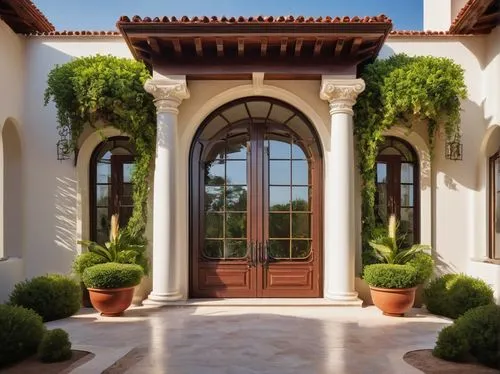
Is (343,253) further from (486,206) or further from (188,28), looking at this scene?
(188,28)

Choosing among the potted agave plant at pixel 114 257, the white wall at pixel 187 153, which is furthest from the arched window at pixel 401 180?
the potted agave plant at pixel 114 257

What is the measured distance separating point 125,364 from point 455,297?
5.34 meters

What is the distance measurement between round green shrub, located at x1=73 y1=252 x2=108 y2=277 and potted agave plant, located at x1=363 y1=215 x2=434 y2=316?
4679mm

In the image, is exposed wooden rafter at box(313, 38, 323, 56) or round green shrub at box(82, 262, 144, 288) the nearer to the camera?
round green shrub at box(82, 262, 144, 288)

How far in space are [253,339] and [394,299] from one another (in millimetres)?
2650

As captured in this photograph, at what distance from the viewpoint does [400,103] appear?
7.45 meters

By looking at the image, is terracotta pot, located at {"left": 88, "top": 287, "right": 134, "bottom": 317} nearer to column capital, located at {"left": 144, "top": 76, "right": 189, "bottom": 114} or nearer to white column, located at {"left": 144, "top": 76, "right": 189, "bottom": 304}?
white column, located at {"left": 144, "top": 76, "right": 189, "bottom": 304}

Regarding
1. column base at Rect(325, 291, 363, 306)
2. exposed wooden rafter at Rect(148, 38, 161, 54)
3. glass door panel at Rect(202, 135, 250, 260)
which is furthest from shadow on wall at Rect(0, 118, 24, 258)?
column base at Rect(325, 291, 363, 306)

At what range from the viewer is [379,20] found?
7121 millimetres

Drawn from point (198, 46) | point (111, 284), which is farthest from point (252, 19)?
point (111, 284)

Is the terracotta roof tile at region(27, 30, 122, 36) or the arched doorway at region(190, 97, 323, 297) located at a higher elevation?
the terracotta roof tile at region(27, 30, 122, 36)

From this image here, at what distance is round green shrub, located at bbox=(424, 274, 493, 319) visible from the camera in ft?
23.3

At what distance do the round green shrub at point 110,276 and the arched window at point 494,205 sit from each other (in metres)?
6.62

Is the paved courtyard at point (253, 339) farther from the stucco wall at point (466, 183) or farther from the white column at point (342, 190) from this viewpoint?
the stucco wall at point (466, 183)
